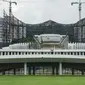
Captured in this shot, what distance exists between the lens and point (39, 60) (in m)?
Answer: 64.8

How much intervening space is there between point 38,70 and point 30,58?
50.7 feet

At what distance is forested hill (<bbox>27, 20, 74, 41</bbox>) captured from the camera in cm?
11838

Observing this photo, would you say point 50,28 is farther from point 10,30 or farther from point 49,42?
point 49,42

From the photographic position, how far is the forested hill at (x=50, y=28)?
4660 inches

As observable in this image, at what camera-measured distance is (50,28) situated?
123m

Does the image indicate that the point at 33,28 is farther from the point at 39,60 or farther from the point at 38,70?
the point at 39,60

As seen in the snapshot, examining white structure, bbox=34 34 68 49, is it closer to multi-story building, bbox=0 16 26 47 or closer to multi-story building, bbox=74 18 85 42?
multi-story building, bbox=0 16 26 47

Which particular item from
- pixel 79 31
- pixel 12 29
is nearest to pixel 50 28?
pixel 79 31
